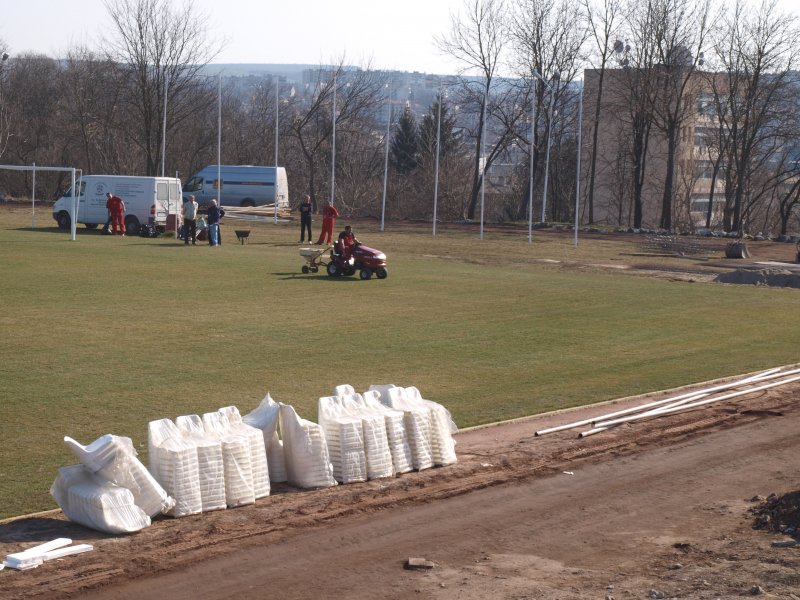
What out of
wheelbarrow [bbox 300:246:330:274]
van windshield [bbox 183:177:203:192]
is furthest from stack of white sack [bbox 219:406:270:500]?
van windshield [bbox 183:177:203:192]

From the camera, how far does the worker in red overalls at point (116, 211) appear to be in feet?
137

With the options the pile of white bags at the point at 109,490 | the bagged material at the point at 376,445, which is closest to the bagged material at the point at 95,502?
the pile of white bags at the point at 109,490

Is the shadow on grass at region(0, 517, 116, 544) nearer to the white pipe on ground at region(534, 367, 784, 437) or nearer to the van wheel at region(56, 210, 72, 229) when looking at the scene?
the white pipe on ground at region(534, 367, 784, 437)

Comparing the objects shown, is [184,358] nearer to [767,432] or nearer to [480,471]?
[480,471]

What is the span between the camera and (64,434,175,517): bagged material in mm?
9703

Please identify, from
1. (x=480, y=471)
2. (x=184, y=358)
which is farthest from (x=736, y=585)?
(x=184, y=358)

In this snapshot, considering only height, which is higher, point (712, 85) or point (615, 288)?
point (712, 85)

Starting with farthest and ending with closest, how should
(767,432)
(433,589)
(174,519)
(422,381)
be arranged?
(422,381)
(767,432)
(174,519)
(433,589)

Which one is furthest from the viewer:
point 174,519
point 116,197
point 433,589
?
point 116,197

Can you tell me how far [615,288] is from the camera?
100 feet

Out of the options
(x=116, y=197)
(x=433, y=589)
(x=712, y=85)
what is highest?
(x=712, y=85)

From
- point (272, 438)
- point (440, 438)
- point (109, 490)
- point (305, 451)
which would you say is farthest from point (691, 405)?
point (109, 490)

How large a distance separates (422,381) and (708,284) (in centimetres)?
1906

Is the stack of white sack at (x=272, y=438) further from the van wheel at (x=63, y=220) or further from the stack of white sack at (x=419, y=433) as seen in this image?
the van wheel at (x=63, y=220)
